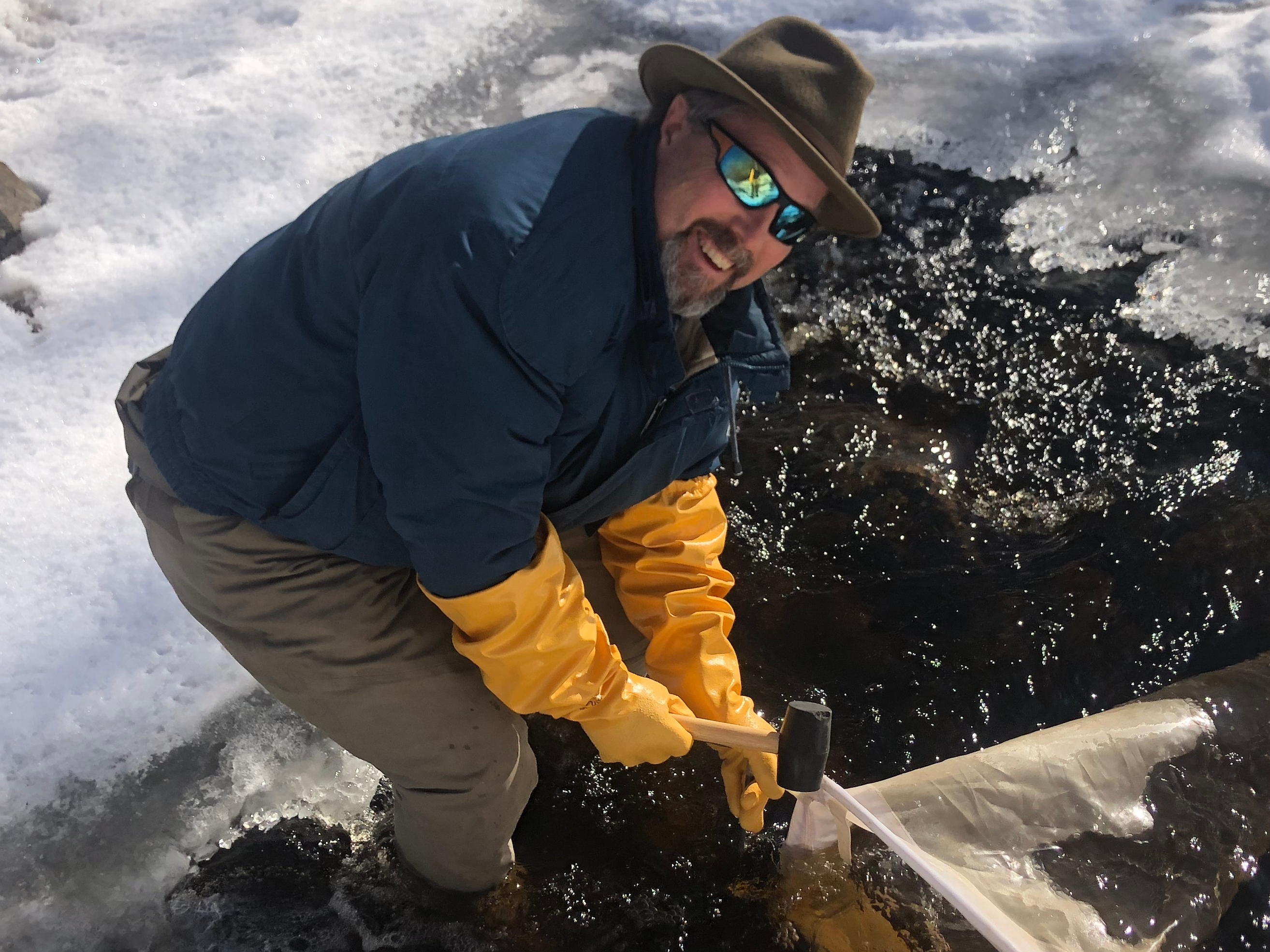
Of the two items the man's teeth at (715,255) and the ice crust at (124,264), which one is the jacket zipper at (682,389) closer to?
the man's teeth at (715,255)

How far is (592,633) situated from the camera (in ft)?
6.68

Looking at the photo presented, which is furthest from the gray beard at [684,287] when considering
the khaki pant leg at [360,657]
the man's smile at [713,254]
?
the khaki pant leg at [360,657]

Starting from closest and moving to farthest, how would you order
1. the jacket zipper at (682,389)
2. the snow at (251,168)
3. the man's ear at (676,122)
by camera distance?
the man's ear at (676,122) → the jacket zipper at (682,389) → the snow at (251,168)

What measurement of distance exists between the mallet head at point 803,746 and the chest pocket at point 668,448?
581 mm

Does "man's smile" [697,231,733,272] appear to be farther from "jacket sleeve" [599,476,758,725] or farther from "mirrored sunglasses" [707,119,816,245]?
"jacket sleeve" [599,476,758,725]

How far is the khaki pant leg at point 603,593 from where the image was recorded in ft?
7.97

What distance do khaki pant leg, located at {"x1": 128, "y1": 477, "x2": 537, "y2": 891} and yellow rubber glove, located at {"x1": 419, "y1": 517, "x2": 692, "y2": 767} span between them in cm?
11

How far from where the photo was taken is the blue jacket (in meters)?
1.64

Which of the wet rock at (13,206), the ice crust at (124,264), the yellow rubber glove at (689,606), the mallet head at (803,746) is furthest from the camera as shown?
the wet rock at (13,206)

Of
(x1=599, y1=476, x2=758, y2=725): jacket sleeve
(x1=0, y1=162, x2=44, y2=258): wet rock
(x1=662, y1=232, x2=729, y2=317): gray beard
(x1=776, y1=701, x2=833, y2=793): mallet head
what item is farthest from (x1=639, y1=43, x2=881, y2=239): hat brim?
(x1=0, y1=162, x2=44, y2=258): wet rock

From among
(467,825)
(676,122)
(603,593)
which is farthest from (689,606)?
(676,122)

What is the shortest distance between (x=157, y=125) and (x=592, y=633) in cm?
371

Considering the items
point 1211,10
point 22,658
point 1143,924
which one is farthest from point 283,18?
point 1143,924

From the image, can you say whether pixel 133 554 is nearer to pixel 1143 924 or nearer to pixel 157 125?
pixel 157 125
